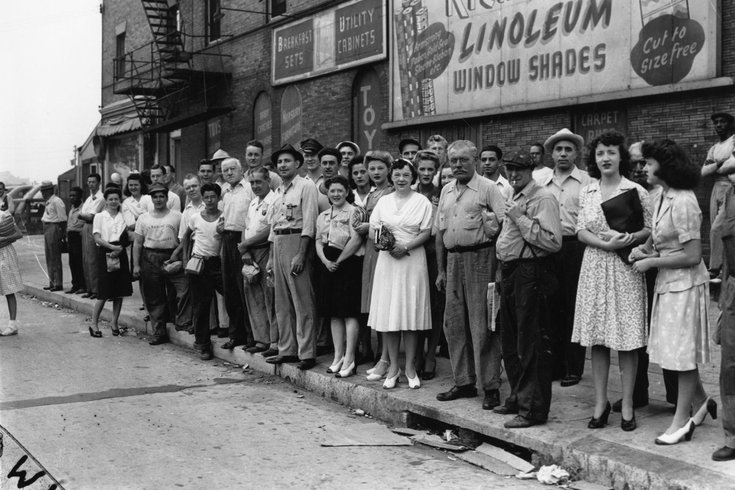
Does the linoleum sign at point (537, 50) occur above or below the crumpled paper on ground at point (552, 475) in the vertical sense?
above

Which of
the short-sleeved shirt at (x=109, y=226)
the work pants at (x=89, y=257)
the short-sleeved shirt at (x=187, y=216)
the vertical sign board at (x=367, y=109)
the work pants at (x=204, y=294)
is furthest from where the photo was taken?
the vertical sign board at (x=367, y=109)

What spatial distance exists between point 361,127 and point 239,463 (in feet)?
37.9

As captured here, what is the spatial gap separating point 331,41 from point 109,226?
25.1 ft

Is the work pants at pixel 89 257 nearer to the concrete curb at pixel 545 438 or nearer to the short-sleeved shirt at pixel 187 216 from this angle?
the short-sleeved shirt at pixel 187 216

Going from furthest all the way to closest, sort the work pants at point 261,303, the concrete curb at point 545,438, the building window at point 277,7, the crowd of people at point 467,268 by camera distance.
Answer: the building window at point 277,7, the work pants at point 261,303, the crowd of people at point 467,268, the concrete curb at point 545,438

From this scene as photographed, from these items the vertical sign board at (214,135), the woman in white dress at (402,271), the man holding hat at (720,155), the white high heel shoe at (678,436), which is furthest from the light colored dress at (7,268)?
the vertical sign board at (214,135)

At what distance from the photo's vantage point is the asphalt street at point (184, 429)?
4.97 metres

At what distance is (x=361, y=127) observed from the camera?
16.1 m

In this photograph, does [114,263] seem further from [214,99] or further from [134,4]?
[134,4]

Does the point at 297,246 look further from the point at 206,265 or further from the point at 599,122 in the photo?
the point at 599,122

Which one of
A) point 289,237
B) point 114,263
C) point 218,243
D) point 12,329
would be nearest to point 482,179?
point 289,237

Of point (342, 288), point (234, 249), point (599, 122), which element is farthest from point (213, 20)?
point (342, 288)

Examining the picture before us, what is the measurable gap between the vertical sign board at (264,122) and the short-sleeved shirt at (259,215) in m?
10.6

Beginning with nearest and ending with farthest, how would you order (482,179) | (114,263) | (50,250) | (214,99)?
1. (482,179)
2. (114,263)
3. (50,250)
4. (214,99)
